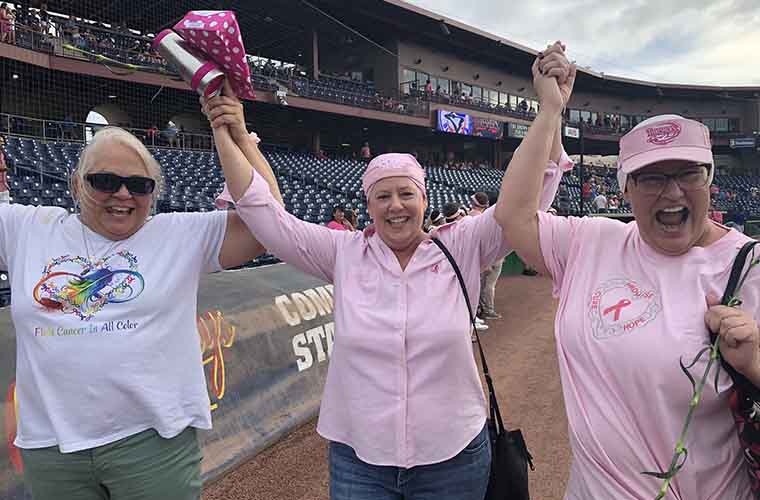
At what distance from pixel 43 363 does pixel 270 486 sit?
1.95m

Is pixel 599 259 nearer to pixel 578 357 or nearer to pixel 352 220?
pixel 578 357

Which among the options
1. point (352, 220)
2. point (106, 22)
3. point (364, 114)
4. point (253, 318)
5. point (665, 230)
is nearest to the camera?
point (665, 230)

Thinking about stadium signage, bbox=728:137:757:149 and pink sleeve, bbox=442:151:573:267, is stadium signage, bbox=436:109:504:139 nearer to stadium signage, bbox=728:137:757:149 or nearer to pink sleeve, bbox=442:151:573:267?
stadium signage, bbox=728:137:757:149

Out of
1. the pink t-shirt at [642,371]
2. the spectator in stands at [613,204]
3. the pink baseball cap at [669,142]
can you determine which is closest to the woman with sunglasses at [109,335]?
the pink t-shirt at [642,371]

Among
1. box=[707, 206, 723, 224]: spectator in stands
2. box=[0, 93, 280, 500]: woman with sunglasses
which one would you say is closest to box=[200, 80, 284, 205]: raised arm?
box=[0, 93, 280, 500]: woman with sunglasses

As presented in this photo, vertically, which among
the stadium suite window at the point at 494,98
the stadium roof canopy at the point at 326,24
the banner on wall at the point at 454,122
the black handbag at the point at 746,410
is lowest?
the black handbag at the point at 746,410

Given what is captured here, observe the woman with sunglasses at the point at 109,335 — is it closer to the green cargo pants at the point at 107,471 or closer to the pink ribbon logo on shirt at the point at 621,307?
the green cargo pants at the point at 107,471

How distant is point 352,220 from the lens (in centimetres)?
917

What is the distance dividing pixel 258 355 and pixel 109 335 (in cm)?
207

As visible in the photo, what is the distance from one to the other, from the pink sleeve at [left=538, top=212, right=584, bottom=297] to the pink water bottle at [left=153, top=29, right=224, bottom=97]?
1.21 meters

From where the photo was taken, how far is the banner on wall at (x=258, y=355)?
3.23m

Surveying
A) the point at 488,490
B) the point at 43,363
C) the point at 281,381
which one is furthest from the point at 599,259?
the point at 281,381

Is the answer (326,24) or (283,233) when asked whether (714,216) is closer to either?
(283,233)

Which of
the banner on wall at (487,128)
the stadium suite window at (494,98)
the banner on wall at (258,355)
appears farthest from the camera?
the stadium suite window at (494,98)
